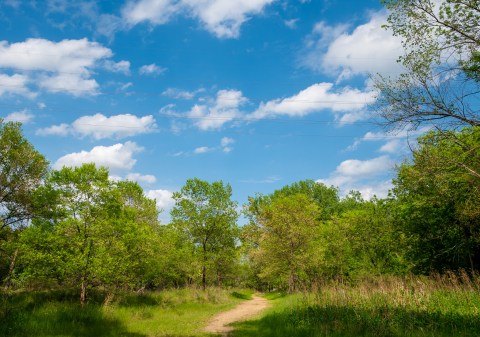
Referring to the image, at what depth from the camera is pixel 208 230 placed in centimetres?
3572

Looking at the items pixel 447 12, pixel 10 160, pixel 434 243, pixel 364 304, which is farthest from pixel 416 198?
pixel 10 160

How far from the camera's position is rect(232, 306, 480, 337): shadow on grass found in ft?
30.6

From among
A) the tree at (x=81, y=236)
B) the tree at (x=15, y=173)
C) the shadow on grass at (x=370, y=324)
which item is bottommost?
the shadow on grass at (x=370, y=324)

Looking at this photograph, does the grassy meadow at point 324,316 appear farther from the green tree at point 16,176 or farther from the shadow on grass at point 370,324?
the green tree at point 16,176

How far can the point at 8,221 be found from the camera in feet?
83.4

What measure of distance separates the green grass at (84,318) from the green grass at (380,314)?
3575 millimetres

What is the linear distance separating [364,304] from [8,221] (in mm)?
26749

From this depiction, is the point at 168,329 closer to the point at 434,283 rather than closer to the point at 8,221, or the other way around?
the point at 434,283

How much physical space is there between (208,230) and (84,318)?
22.5 m

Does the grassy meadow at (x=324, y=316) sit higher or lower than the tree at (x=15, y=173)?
lower

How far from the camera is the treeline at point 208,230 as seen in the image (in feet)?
49.0

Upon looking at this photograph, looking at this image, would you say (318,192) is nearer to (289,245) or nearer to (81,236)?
(289,245)

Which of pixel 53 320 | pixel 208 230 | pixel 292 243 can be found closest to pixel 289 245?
pixel 292 243

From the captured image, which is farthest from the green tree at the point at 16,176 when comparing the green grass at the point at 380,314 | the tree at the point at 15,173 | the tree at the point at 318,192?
the tree at the point at 318,192
